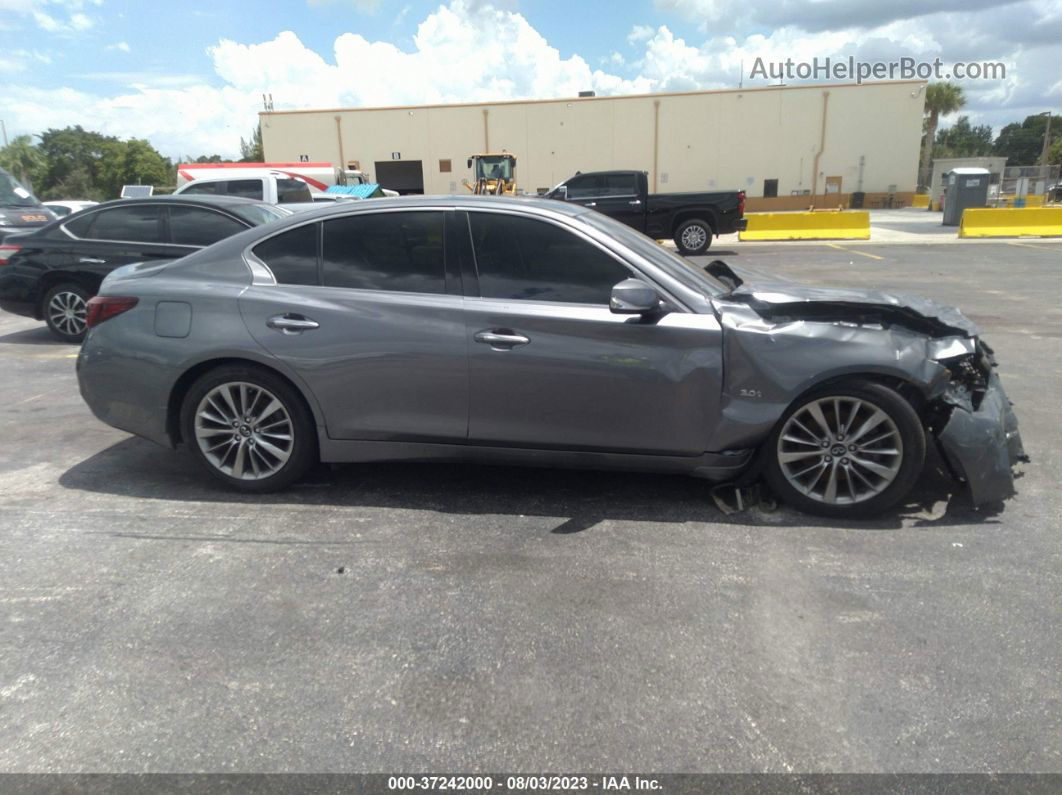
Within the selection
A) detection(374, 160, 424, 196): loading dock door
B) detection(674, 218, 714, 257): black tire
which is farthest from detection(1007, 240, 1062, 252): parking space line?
detection(374, 160, 424, 196): loading dock door

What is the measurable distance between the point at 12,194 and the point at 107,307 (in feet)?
40.9

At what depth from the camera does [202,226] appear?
26.1ft

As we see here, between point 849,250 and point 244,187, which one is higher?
point 244,187

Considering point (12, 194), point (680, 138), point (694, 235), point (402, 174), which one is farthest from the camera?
point (402, 174)

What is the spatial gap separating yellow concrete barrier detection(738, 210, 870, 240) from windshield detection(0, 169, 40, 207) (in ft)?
56.9

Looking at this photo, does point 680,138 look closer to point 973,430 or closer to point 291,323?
point 973,430

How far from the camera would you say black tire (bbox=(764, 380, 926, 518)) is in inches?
146

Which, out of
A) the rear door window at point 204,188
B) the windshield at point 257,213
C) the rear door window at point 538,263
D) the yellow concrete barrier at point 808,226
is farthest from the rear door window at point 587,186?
the rear door window at point 538,263

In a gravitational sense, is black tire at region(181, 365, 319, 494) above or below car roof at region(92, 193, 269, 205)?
below

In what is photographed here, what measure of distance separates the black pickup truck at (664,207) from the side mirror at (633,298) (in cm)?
1496

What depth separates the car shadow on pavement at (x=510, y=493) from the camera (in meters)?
3.93

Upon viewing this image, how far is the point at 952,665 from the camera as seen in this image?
2744mm

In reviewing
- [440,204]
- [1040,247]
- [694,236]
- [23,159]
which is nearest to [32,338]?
[440,204]

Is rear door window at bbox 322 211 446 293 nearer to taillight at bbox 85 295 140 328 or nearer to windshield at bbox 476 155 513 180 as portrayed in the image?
taillight at bbox 85 295 140 328
